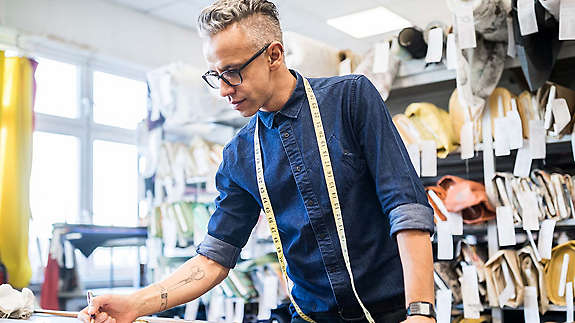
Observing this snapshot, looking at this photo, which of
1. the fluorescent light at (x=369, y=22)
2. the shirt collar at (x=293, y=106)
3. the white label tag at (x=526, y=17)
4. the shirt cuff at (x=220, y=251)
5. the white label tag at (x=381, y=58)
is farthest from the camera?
the fluorescent light at (x=369, y=22)

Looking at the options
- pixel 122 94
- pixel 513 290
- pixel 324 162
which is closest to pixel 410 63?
pixel 513 290

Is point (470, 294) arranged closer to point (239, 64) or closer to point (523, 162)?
point (523, 162)

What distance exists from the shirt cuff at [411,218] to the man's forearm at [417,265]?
0.02m

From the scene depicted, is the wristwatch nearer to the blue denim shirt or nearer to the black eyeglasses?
the blue denim shirt

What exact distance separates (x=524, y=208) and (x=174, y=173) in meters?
2.14

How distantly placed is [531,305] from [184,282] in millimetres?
1641

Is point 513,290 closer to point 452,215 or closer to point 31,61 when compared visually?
point 452,215

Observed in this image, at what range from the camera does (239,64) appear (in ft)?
4.27

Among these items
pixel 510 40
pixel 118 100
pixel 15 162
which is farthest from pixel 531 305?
pixel 118 100

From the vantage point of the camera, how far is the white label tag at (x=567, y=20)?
228cm

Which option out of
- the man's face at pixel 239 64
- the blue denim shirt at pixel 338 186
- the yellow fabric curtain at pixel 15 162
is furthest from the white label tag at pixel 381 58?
the yellow fabric curtain at pixel 15 162

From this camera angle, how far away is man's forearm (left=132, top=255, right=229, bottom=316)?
1426 millimetres

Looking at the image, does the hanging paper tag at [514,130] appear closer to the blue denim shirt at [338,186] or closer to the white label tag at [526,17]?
the white label tag at [526,17]

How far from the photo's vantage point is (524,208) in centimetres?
256
